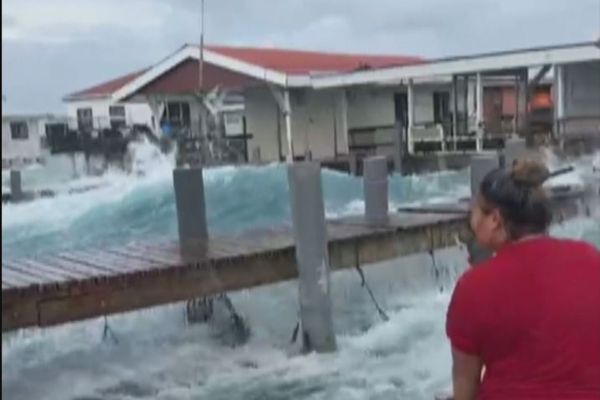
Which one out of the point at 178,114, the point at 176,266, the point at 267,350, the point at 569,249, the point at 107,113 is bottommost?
the point at 267,350

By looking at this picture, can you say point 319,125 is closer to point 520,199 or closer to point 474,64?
point 474,64

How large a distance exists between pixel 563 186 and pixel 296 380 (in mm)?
3863

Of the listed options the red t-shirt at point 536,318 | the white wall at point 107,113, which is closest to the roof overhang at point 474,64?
the white wall at point 107,113

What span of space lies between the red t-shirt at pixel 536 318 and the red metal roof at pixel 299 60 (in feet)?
71.4

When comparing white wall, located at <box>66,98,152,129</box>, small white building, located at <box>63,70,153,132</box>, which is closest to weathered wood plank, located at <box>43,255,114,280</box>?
small white building, located at <box>63,70,153,132</box>

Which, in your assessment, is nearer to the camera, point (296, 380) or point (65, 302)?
point (65, 302)

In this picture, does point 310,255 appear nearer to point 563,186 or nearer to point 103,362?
point 103,362

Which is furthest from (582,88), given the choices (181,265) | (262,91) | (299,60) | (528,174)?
(528,174)

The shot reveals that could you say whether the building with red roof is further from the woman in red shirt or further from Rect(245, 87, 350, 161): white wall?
the woman in red shirt

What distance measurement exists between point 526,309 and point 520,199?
25 centimetres

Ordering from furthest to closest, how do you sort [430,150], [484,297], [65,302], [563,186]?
[430,150], [563,186], [65,302], [484,297]

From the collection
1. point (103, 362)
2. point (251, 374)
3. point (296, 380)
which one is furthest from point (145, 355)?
point (296, 380)

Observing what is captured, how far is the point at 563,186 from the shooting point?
9.05m

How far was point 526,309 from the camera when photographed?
185 centimetres
